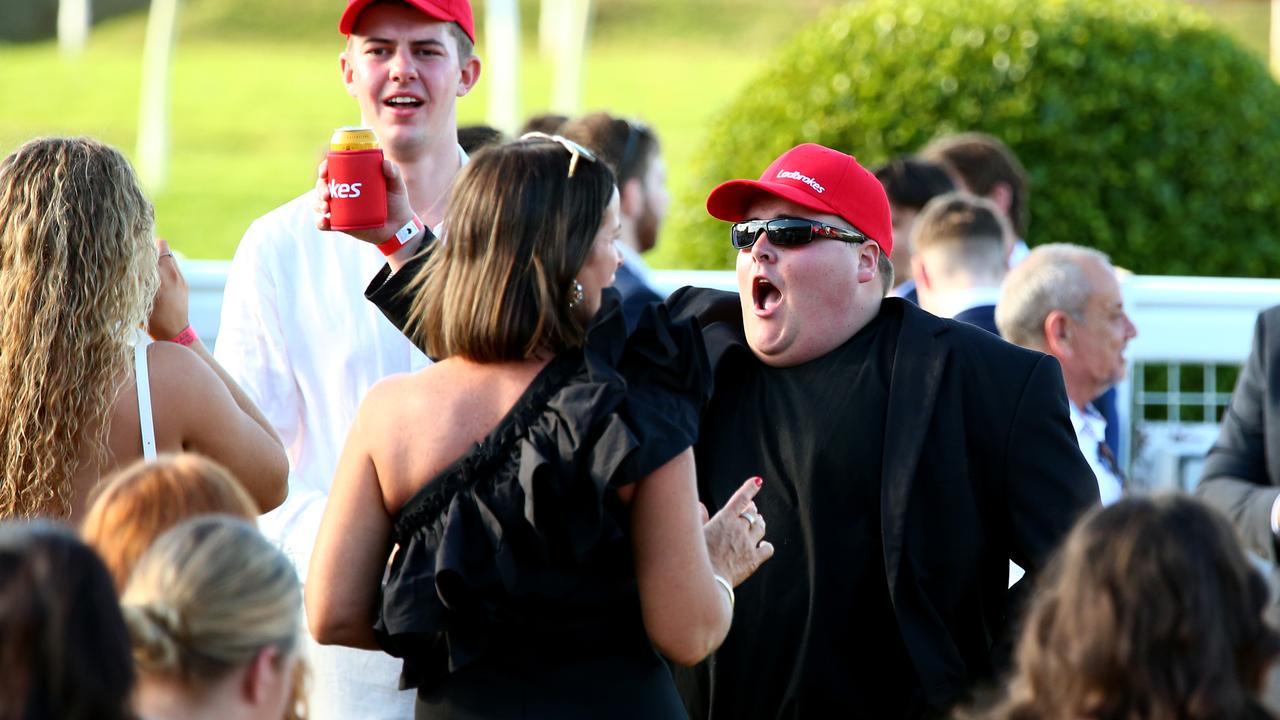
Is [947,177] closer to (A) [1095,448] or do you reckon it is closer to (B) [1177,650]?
(A) [1095,448]

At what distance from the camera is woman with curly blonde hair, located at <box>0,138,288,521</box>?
3.09 metres

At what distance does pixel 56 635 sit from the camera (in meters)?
1.89

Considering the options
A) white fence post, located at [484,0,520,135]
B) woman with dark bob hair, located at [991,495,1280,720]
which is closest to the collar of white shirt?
woman with dark bob hair, located at [991,495,1280,720]

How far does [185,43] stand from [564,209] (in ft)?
104

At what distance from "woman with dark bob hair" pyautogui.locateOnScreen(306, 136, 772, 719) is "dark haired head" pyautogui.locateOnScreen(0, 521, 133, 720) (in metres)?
0.80

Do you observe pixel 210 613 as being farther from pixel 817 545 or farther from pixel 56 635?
pixel 817 545

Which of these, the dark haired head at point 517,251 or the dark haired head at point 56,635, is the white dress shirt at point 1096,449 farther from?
the dark haired head at point 56,635

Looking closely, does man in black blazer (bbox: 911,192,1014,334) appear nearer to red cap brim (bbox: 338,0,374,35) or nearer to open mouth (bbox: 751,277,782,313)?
open mouth (bbox: 751,277,782,313)

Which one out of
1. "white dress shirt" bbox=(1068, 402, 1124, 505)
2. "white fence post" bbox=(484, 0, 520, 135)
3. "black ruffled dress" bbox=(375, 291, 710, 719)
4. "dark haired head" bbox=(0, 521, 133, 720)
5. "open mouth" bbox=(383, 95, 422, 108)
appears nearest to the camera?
"dark haired head" bbox=(0, 521, 133, 720)

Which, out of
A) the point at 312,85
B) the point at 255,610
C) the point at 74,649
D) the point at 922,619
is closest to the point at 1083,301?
the point at 922,619

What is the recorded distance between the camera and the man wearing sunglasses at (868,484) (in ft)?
11.2

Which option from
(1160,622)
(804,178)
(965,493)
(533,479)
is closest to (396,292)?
(533,479)

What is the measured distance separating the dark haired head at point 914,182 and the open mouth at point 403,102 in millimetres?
3231

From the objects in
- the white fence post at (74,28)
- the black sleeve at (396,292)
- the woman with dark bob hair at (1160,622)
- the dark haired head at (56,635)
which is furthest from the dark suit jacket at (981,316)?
the white fence post at (74,28)
